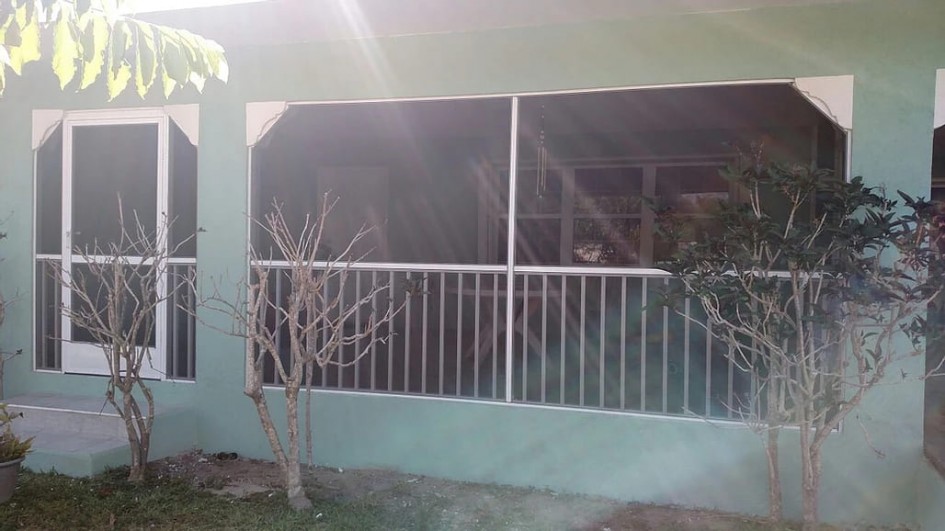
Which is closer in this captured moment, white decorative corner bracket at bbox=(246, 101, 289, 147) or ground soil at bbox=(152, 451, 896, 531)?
ground soil at bbox=(152, 451, 896, 531)

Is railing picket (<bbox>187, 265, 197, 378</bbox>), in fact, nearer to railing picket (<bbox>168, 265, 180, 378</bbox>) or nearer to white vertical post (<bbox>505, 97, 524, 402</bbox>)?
railing picket (<bbox>168, 265, 180, 378</bbox>)

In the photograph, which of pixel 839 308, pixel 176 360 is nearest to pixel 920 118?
pixel 839 308

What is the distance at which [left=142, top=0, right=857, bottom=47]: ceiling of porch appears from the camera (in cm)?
379

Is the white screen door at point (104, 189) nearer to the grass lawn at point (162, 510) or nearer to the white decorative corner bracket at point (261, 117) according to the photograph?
the white decorative corner bracket at point (261, 117)

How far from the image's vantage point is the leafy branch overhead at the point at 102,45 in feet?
6.32

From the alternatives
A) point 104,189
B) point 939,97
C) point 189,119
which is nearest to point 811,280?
point 939,97

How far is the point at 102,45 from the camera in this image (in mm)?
1911

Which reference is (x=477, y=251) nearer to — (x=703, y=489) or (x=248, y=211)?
(x=248, y=211)

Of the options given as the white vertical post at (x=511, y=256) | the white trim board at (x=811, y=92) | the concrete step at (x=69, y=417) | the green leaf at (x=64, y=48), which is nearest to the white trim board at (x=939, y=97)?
the white trim board at (x=811, y=92)

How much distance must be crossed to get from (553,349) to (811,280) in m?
2.51

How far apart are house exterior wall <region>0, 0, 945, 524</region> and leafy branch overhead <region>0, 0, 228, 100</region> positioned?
2.31 m

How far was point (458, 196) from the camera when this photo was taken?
791 centimetres

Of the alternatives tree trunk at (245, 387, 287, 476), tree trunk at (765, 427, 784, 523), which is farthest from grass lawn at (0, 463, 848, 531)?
tree trunk at (245, 387, 287, 476)

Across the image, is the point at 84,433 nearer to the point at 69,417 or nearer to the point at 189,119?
the point at 69,417
